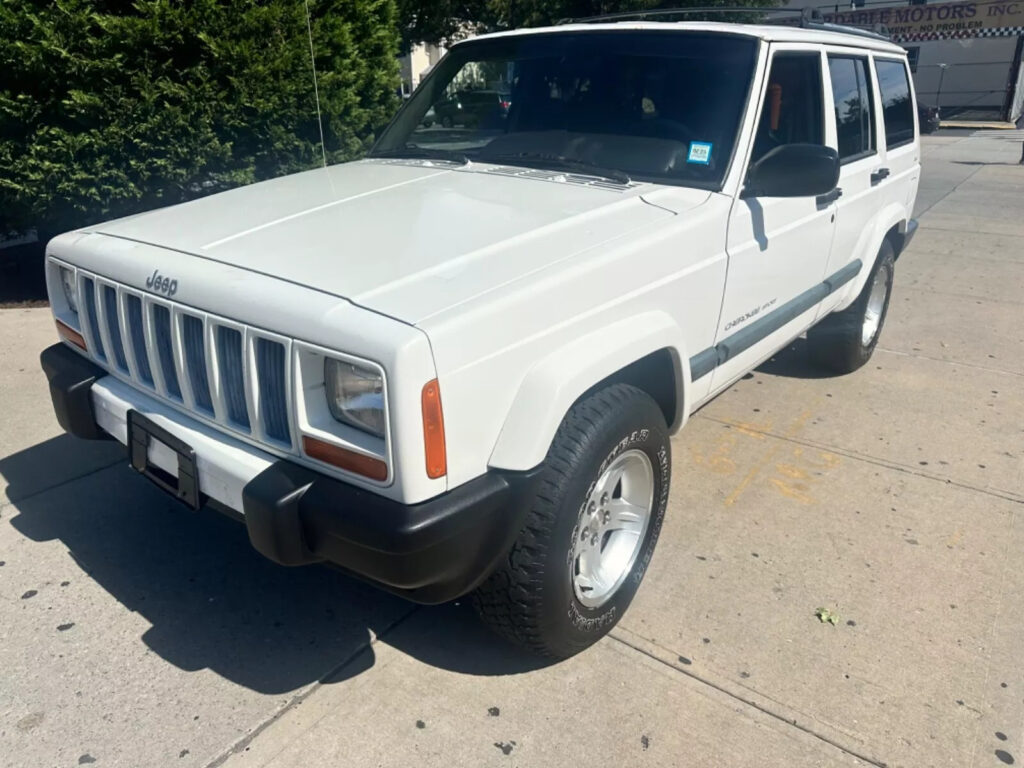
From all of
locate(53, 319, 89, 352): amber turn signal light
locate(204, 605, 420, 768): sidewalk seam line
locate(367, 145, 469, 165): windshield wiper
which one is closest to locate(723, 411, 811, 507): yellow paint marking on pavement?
locate(204, 605, 420, 768): sidewalk seam line

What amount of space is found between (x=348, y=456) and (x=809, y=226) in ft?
8.32

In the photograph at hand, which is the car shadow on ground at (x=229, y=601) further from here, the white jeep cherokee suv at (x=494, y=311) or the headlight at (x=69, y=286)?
the headlight at (x=69, y=286)

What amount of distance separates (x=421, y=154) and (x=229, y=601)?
2.09m

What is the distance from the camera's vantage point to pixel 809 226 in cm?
376

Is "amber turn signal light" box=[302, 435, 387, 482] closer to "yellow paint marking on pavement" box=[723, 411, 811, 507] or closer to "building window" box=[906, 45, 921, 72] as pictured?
"yellow paint marking on pavement" box=[723, 411, 811, 507]

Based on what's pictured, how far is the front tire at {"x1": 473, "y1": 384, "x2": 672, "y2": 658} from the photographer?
7.90ft

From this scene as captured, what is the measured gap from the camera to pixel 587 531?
2746 mm

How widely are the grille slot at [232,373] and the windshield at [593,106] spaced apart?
1600mm

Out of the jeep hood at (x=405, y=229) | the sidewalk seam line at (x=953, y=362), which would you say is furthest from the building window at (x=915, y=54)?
the jeep hood at (x=405, y=229)

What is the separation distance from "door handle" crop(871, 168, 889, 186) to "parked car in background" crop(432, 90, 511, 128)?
2.04 meters

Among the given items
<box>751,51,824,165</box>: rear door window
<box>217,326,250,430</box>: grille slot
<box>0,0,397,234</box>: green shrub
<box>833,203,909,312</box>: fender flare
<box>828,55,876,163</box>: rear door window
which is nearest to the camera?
<box>217,326,250,430</box>: grille slot

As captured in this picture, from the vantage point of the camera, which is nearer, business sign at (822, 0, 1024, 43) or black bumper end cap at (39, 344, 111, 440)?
black bumper end cap at (39, 344, 111, 440)

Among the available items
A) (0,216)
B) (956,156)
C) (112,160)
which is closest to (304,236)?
(112,160)

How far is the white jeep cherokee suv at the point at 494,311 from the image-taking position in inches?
84.1
